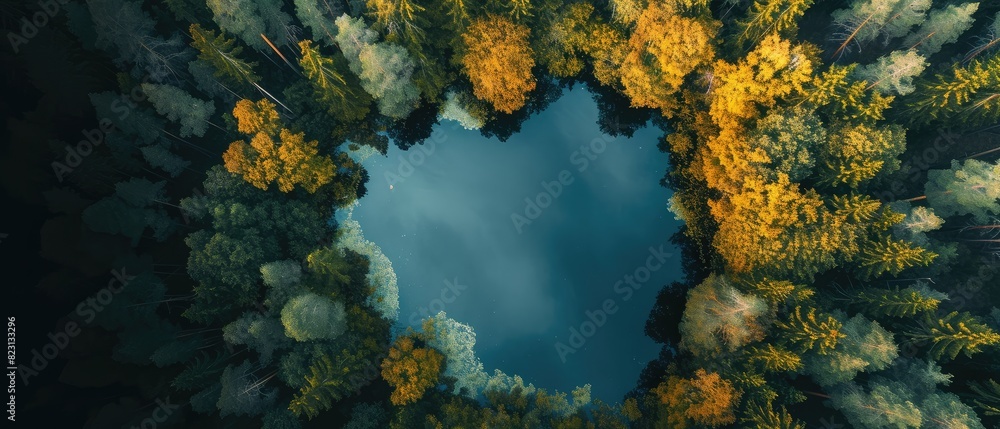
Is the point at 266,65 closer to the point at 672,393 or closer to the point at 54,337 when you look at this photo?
the point at 54,337

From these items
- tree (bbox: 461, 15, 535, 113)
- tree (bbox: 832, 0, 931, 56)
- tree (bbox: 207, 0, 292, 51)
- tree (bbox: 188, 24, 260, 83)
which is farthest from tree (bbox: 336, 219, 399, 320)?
tree (bbox: 832, 0, 931, 56)

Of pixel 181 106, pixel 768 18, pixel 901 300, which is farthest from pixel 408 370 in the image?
pixel 768 18

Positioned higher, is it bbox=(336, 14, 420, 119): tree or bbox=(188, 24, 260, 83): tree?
bbox=(336, 14, 420, 119): tree

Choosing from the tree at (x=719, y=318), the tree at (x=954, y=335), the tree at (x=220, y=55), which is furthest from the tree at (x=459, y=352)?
the tree at (x=954, y=335)

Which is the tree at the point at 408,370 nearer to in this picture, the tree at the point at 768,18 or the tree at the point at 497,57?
the tree at the point at 497,57

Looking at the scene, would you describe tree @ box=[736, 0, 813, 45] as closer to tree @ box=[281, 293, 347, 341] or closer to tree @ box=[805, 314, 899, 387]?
tree @ box=[805, 314, 899, 387]

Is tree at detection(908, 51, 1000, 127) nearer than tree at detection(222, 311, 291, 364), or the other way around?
tree at detection(908, 51, 1000, 127)

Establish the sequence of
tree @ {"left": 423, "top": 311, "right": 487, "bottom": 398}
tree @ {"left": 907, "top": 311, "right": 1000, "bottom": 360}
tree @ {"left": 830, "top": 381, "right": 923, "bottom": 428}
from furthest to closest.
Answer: tree @ {"left": 423, "top": 311, "right": 487, "bottom": 398} < tree @ {"left": 830, "top": 381, "right": 923, "bottom": 428} < tree @ {"left": 907, "top": 311, "right": 1000, "bottom": 360}
